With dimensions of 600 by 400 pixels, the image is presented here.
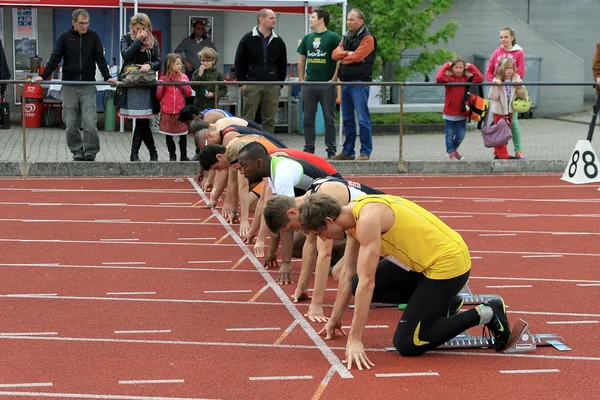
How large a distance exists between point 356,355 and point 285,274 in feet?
7.63

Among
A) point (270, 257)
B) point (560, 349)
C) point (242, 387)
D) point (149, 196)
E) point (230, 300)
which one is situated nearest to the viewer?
point (242, 387)

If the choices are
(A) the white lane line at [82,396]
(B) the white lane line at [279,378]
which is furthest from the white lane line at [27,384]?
(B) the white lane line at [279,378]

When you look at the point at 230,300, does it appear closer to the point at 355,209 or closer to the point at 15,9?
the point at 355,209

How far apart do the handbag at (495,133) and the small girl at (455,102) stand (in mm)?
322

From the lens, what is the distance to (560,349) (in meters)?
7.12

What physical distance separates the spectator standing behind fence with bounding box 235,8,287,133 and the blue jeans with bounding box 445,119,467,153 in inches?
109

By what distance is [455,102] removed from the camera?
1603 centimetres

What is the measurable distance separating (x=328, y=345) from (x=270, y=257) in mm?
2365

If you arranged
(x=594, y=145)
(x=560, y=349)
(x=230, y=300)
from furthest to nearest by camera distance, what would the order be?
(x=594, y=145), (x=230, y=300), (x=560, y=349)

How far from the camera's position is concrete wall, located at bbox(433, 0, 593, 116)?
1025 inches

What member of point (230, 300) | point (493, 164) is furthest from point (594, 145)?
point (230, 300)

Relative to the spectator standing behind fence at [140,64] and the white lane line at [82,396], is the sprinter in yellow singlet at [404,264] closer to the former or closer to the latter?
the white lane line at [82,396]

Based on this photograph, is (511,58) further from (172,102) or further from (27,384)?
(27,384)

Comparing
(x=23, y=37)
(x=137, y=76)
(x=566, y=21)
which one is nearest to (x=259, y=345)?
(x=137, y=76)
